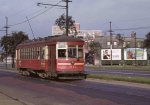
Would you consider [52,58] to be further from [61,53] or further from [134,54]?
[134,54]

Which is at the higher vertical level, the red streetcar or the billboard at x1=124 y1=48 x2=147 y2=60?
the billboard at x1=124 y1=48 x2=147 y2=60

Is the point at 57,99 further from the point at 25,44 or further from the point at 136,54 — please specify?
the point at 136,54

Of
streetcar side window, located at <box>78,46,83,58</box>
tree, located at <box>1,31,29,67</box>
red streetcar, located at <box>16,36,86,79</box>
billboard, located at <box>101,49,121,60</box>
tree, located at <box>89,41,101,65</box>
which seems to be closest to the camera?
red streetcar, located at <box>16,36,86,79</box>

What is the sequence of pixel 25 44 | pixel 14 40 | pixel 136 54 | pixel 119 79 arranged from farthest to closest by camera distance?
1. pixel 136 54
2. pixel 14 40
3. pixel 25 44
4. pixel 119 79

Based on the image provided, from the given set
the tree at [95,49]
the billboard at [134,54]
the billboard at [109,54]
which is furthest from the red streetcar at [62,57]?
the tree at [95,49]

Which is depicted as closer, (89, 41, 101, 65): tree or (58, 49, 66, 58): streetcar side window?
(58, 49, 66, 58): streetcar side window

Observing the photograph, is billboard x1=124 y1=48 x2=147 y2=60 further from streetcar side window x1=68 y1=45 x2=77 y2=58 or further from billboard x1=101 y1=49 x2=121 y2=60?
streetcar side window x1=68 y1=45 x2=77 y2=58

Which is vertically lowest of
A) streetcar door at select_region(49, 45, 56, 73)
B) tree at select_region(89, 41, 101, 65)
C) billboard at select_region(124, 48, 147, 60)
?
streetcar door at select_region(49, 45, 56, 73)

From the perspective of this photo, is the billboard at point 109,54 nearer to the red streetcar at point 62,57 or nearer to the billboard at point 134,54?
the billboard at point 134,54

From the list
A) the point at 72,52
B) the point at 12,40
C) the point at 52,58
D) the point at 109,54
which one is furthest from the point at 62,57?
the point at 109,54

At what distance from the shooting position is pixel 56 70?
34.6 meters

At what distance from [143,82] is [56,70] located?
765cm

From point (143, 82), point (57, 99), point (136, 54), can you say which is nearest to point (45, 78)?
point (143, 82)

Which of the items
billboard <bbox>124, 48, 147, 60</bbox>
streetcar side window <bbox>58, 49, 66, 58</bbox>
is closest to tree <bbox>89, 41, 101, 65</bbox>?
billboard <bbox>124, 48, 147, 60</bbox>
